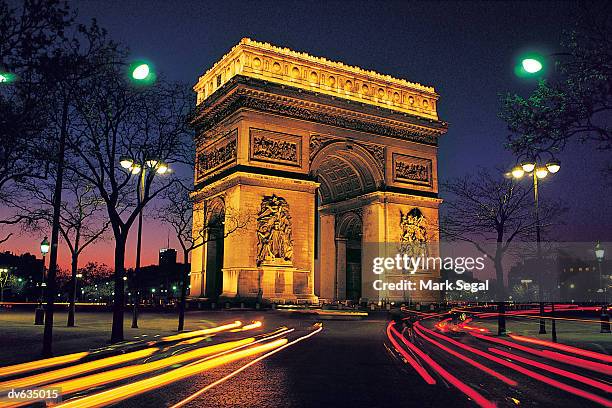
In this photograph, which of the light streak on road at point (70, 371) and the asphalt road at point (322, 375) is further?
the light streak on road at point (70, 371)

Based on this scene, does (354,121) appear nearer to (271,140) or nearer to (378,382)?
(271,140)

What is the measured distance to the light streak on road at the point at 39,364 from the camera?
10.9 metres

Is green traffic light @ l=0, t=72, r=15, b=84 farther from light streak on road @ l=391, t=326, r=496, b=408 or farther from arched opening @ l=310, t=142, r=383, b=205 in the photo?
arched opening @ l=310, t=142, r=383, b=205

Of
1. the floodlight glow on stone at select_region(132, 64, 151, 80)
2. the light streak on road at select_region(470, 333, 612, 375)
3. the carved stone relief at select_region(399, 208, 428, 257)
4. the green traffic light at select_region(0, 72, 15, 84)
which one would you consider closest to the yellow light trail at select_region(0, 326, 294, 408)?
the floodlight glow on stone at select_region(132, 64, 151, 80)

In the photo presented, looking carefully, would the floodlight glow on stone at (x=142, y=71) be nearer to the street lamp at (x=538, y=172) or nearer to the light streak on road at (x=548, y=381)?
the light streak on road at (x=548, y=381)

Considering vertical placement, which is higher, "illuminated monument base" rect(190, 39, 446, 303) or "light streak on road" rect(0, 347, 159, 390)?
"illuminated monument base" rect(190, 39, 446, 303)

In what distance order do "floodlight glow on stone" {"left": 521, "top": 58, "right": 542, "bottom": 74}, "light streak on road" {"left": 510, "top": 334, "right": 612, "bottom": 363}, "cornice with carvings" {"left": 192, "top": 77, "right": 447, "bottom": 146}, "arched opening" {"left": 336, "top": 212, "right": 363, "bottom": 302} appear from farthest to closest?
"arched opening" {"left": 336, "top": 212, "right": 363, "bottom": 302} < "cornice with carvings" {"left": 192, "top": 77, "right": 447, "bottom": 146} < "light streak on road" {"left": 510, "top": 334, "right": 612, "bottom": 363} < "floodlight glow on stone" {"left": 521, "top": 58, "right": 542, "bottom": 74}

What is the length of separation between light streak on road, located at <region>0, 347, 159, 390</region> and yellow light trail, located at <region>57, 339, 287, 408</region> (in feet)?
5.15

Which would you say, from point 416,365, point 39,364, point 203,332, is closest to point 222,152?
point 203,332

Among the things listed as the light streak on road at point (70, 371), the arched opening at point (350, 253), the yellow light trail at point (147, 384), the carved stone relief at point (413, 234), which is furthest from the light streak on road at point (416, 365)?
the arched opening at point (350, 253)

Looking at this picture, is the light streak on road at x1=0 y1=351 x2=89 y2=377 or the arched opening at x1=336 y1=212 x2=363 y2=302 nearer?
the light streak on road at x1=0 y1=351 x2=89 y2=377

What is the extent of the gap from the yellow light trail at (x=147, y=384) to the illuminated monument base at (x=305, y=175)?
20.8 m

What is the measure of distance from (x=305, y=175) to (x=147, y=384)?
31520mm

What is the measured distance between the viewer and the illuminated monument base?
124 ft
